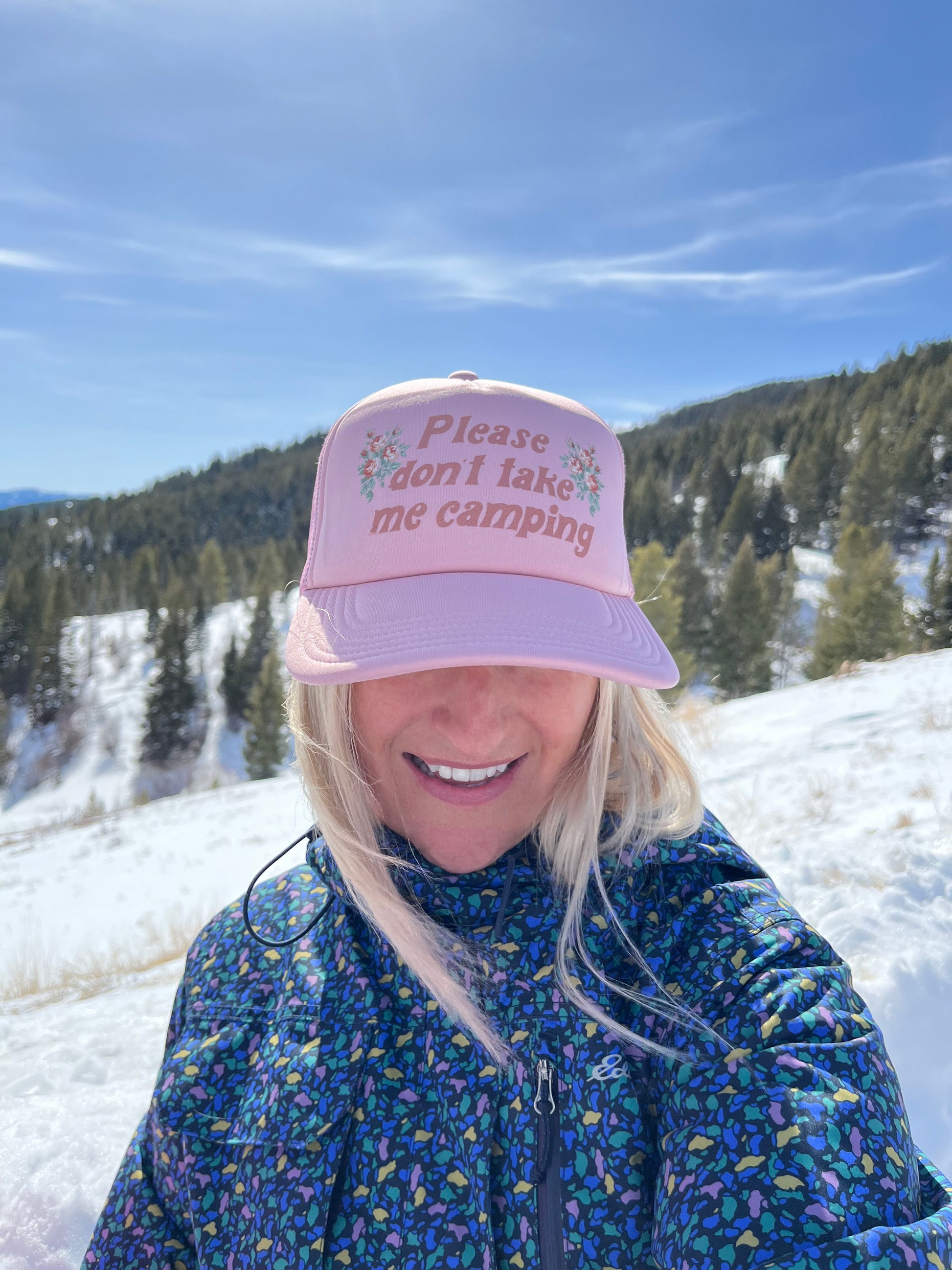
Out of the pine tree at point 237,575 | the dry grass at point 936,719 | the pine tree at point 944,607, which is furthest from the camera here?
the pine tree at point 237,575

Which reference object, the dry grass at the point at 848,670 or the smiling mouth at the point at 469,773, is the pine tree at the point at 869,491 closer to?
the dry grass at the point at 848,670

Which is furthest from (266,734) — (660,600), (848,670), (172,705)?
(848,670)

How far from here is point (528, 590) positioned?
4.21ft

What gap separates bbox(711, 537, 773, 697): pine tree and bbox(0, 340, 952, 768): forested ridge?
11cm

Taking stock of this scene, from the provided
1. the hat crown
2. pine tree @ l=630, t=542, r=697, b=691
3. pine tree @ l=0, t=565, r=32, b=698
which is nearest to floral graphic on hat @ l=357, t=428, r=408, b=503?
the hat crown

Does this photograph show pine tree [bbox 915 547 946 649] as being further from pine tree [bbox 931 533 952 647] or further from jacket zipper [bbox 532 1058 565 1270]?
jacket zipper [bbox 532 1058 565 1270]

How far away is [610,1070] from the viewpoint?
116cm

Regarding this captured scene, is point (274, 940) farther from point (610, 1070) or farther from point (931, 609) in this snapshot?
point (931, 609)

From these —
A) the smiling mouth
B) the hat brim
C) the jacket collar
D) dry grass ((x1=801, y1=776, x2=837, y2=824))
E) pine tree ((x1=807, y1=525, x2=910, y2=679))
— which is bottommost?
pine tree ((x1=807, y1=525, x2=910, y2=679))

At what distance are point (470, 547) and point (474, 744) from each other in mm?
357

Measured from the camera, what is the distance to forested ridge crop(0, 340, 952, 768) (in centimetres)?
3697

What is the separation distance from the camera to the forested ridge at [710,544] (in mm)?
36969

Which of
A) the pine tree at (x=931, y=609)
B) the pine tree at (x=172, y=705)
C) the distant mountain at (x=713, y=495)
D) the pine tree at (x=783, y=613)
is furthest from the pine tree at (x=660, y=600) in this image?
the pine tree at (x=172, y=705)

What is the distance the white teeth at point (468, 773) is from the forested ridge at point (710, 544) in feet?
33.8
